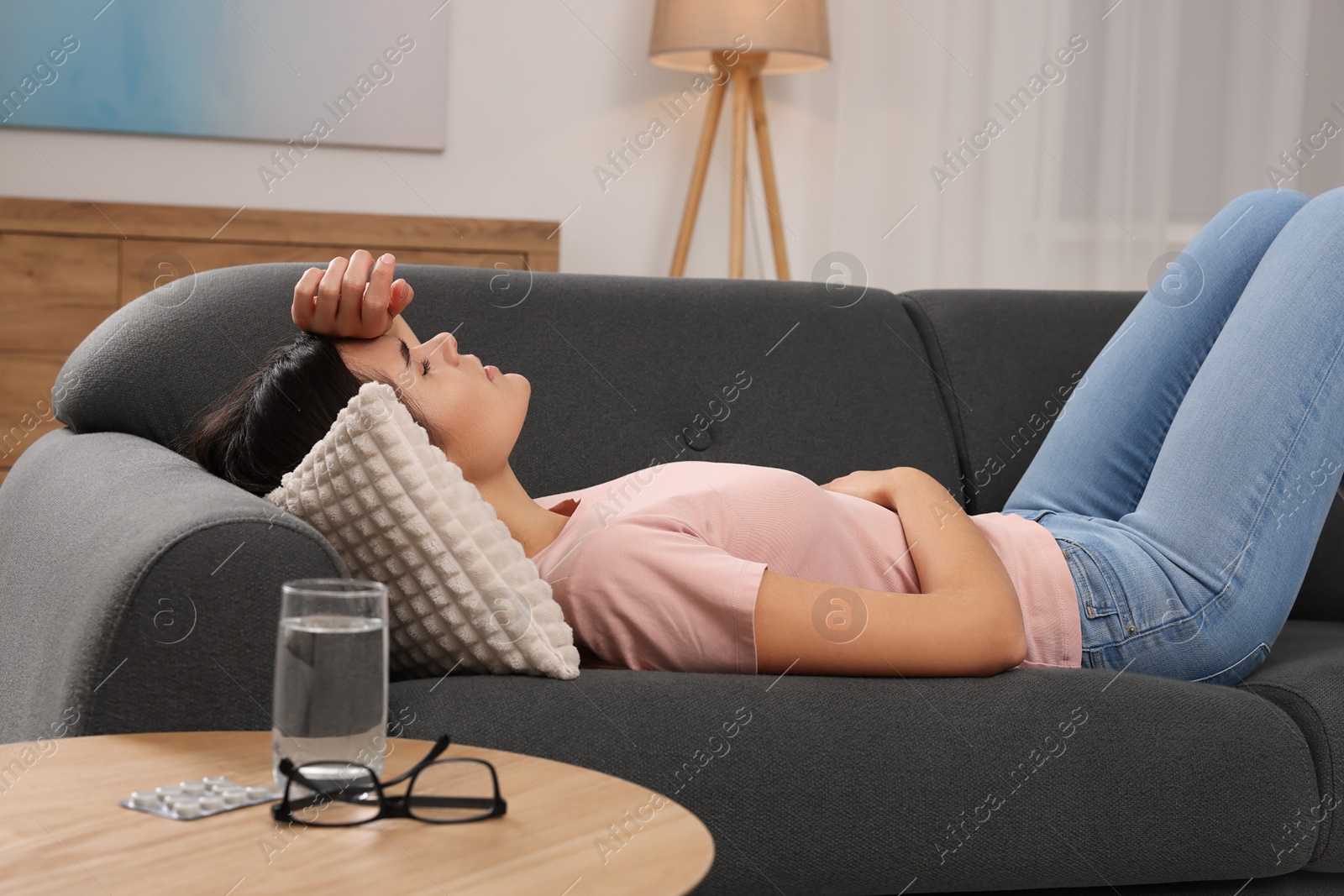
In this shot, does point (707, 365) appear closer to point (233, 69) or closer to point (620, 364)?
point (620, 364)

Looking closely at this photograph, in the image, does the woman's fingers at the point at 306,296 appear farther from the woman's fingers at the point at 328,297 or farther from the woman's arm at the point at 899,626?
the woman's arm at the point at 899,626

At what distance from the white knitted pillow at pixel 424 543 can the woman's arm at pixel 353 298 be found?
206 mm

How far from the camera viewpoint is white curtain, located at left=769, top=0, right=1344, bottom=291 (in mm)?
3172

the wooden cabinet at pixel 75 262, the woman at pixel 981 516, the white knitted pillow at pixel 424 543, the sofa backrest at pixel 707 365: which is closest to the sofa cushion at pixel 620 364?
the sofa backrest at pixel 707 365

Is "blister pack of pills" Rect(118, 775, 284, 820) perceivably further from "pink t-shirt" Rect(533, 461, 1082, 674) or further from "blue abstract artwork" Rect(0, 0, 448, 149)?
"blue abstract artwork" Rect(0, 0, 448, 149)

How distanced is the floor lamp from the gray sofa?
4.93 feet

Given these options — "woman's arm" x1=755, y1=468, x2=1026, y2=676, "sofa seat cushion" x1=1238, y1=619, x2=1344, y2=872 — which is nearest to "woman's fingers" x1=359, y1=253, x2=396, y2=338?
"woman's arm" x1=755, y1=468, x2=1026, y2=676

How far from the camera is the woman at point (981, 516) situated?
3.61 feet

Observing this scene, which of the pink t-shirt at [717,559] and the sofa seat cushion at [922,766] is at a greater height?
the pink t-shirt at [717,559]

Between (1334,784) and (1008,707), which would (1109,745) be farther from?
(1334,784)

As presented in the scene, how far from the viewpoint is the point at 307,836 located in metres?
0.63

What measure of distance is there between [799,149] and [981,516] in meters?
2.17

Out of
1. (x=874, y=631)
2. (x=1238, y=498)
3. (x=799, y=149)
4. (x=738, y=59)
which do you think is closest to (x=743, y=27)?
(x=738, y=59)

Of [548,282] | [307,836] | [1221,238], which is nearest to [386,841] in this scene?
[307,836]
